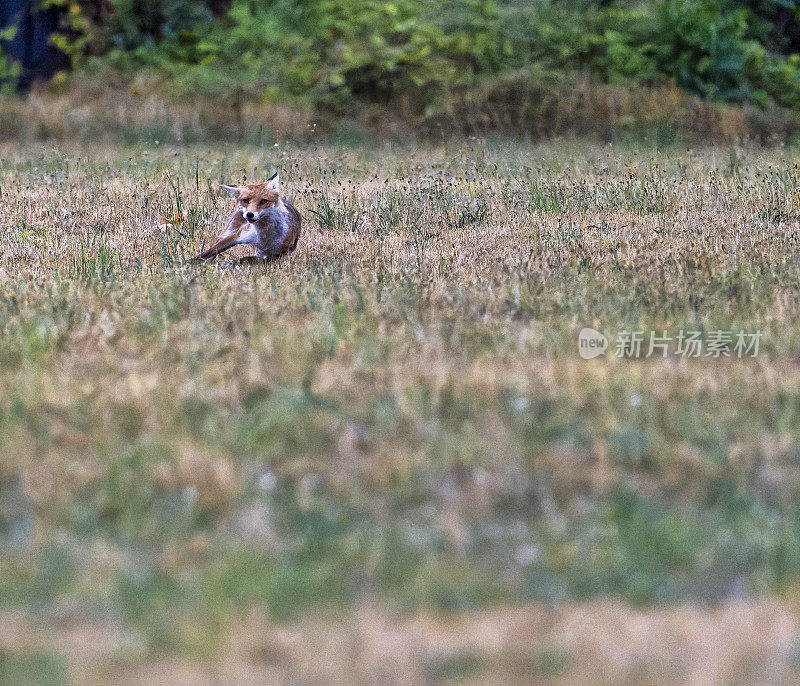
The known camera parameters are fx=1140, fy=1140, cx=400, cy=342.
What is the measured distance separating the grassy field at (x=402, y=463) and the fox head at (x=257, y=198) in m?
0.35

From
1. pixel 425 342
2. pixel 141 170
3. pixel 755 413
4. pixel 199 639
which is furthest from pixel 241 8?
pixel 199 639

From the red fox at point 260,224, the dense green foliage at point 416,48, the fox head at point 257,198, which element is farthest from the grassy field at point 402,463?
the dense green foliage at point 416,48

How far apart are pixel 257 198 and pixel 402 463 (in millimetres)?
3447

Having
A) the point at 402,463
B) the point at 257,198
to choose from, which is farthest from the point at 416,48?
the point at 402,463

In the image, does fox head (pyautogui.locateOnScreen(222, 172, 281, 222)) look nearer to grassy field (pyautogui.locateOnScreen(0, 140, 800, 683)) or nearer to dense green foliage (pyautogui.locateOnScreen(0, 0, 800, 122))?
grassy field (pyautogui.locateOnScreen(0, 140, 800, 683))

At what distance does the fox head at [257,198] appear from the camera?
23.7 feet

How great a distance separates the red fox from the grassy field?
0.43 ft

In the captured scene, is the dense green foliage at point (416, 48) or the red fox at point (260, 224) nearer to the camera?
the red fox at point (260, 224)

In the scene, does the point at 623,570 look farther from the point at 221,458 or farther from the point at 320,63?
the point at 320,63

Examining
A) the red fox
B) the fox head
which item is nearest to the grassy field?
the red fox

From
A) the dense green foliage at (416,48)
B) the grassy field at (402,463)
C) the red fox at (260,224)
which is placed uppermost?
the grassy field at (402,463)

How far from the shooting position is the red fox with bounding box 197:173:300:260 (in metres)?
7.24

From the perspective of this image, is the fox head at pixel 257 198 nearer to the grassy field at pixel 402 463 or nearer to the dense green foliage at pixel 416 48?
the grassy field at pixel 402 463

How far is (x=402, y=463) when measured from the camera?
4.24 metres
